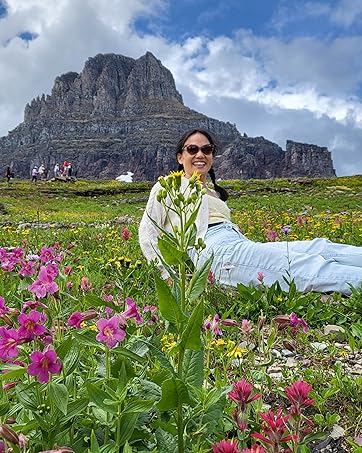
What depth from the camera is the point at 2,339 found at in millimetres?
1593

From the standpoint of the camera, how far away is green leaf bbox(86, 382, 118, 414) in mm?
1444

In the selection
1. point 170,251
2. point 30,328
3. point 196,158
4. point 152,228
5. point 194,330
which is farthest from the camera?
point 196,158

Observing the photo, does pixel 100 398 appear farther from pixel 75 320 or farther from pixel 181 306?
pixel 75 320

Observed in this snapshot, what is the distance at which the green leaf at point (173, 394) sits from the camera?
1416 millimetres

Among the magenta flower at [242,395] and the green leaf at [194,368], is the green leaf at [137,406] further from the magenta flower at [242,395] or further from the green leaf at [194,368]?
the magenta flower at [242,395]

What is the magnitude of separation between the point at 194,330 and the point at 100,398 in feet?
1.13

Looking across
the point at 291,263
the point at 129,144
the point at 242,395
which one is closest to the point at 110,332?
the point at 242,395

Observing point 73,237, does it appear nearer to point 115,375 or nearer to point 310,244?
point 310,244

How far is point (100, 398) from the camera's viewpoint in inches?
57.6

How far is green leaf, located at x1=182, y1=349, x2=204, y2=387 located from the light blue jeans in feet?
9.16

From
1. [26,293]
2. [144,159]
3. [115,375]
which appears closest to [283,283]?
[26,293]

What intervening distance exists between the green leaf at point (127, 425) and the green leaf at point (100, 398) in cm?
7

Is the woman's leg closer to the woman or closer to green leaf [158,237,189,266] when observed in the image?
the woman

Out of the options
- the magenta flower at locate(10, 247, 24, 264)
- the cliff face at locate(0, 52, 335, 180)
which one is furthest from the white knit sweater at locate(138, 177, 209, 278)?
the cliff face at locate(0, 52, 335, 180)
